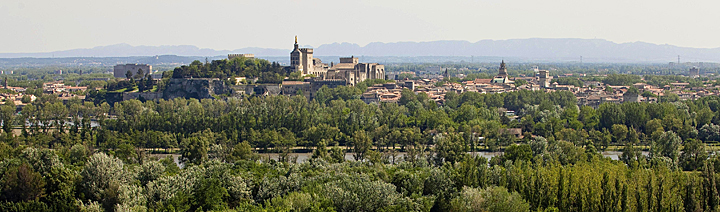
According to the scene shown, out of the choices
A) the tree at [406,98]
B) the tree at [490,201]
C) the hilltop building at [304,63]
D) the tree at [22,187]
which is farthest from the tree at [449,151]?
the hilltop building at [304,63]

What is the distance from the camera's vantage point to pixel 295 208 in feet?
86.0

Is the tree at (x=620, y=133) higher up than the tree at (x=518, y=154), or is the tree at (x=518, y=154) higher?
the tree at (x=518, y=154)

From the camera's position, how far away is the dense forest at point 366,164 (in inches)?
1070

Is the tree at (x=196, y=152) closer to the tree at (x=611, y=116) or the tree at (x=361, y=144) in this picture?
the tree at (x=361, y=144)

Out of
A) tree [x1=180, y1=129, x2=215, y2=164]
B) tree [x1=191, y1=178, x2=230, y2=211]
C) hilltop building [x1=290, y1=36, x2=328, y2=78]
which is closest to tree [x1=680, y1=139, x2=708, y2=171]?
tree [x1=191, y1=178, x2=230, y2=211]

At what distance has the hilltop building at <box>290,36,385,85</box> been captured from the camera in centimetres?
9050

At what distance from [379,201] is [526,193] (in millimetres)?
5224

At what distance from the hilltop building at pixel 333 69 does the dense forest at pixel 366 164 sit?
26.9 m

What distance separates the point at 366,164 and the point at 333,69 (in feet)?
197

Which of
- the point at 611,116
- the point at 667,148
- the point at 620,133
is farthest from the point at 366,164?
the point at 611,116

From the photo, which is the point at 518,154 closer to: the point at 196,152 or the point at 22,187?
the point at 196,152

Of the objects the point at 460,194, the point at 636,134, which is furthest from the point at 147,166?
the point at 636,134

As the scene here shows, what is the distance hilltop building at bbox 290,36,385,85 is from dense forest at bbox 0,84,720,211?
26.9m

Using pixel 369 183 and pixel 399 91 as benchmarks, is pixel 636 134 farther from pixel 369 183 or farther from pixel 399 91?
pixel 399 91
